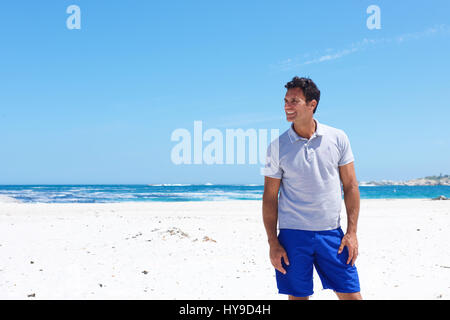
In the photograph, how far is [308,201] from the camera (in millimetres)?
2689

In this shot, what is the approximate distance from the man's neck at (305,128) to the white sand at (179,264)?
10.1ft

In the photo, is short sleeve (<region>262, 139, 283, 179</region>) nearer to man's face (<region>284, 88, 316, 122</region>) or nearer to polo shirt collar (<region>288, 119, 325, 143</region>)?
polo shirt collar (<region>288, 119, 325, 143</region>)

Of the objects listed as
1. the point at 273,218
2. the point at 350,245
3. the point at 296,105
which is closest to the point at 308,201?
the point at 273,218

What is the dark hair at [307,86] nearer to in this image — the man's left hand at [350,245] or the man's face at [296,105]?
the man's face at [296,105]

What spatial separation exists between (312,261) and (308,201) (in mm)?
438

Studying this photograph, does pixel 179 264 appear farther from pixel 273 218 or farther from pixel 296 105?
pixel 296 105

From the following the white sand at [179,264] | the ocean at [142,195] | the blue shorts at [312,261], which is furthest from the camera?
the ocean at [142,195]

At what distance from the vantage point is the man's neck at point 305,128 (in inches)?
108

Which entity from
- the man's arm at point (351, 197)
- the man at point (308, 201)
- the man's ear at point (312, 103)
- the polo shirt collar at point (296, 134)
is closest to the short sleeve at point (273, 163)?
the man at point (308, 201)

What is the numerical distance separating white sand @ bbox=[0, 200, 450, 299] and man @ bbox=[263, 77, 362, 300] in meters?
2.60

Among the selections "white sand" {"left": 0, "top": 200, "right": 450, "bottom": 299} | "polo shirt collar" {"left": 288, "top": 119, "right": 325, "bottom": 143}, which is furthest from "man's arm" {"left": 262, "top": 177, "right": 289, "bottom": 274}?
"white sand" {"left": 0, "top": 200, "right": 450, "bottom": 299}
